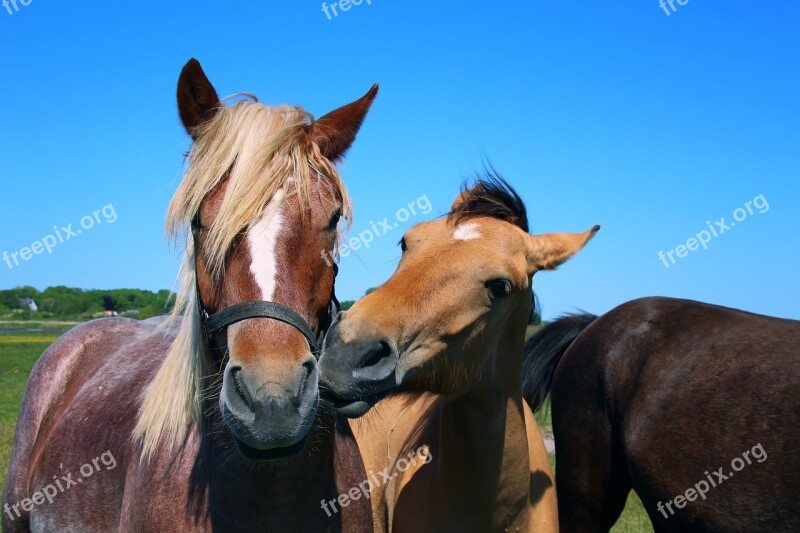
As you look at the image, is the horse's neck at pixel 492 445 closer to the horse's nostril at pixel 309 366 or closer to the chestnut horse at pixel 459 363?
the chestnut horse at pixel 459 363

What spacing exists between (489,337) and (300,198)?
3.65ft

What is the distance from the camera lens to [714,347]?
4.84 meters

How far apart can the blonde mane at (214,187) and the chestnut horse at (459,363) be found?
473mm

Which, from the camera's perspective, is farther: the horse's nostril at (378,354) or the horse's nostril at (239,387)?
the horse's nostril at (378,354)

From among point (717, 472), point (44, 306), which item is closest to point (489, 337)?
point (717, 472)

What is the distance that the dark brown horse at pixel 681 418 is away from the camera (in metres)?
4.31

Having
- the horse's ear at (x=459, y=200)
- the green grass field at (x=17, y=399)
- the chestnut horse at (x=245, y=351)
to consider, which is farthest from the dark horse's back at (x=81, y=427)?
the green grass field at (x=17, y=399)

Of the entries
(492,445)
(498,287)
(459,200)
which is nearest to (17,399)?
(459,200)

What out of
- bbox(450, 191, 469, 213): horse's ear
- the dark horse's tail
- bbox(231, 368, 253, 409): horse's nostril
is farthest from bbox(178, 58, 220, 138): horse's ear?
the dark horse's tail

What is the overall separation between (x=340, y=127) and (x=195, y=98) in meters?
0.57

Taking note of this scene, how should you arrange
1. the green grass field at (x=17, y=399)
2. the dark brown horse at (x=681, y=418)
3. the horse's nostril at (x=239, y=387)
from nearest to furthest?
the horse's nostril at (x=239, y=387)
the dark brown horse at (x=681, y=418)
the green grass field at (x=17, y=399)

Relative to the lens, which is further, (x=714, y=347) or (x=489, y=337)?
(x=714, y=347)

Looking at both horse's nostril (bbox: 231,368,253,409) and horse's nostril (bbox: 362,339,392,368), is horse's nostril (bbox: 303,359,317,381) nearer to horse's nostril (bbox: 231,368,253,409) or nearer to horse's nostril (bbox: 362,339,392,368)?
horse's nostril (bbox: 231,368,253,409)

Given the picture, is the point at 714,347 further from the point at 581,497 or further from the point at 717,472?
the point at 581,497
